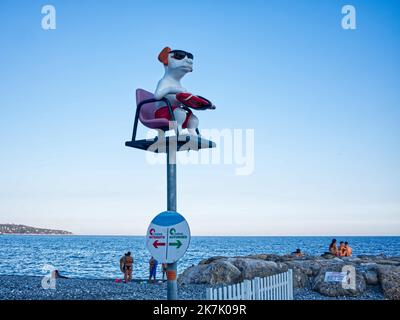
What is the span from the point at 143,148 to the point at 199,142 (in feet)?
2.94

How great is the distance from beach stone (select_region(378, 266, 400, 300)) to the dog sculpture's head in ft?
30.8

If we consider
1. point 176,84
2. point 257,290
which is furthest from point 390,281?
point 176,84

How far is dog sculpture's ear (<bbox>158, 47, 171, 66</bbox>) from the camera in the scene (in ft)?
25.2

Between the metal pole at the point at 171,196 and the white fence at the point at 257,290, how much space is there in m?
1.63

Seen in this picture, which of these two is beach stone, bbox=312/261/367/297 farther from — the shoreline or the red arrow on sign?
the red arrow on sign

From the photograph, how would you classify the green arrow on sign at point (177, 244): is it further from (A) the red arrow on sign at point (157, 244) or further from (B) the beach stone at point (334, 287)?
(B) the beach stone at point (334, 287)

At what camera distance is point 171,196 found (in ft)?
21.4

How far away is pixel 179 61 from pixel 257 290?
15.1 ft

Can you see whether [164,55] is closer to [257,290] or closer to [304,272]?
[257,290]

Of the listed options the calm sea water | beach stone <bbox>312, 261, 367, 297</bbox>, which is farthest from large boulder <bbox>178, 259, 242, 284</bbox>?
the calm sea water
